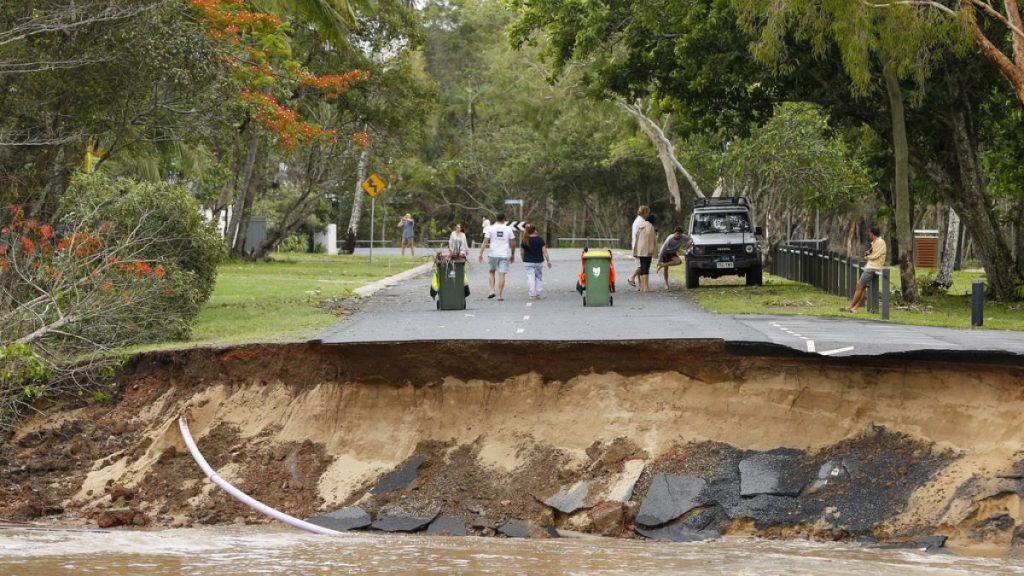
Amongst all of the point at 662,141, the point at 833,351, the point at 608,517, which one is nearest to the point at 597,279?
the point at 833,351

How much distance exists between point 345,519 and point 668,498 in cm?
319

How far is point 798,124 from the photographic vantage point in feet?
128

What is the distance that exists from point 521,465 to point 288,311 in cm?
867

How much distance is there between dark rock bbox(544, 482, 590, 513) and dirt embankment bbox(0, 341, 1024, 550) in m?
0.02

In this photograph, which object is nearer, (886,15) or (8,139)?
(8,139)

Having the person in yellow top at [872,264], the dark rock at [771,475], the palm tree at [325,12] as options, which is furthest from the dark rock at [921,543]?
the palm tree at [325,12]

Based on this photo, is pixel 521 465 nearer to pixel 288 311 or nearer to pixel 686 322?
pixel 686 322

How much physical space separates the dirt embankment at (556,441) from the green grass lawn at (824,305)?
700 centimetres

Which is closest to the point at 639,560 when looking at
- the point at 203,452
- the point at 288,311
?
the point at 203,452

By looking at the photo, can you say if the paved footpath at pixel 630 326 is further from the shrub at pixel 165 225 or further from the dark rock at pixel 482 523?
the dark rock at pixel 482 523

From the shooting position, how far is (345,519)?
13.4 meters

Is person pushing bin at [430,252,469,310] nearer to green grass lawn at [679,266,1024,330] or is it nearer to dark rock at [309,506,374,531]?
green grass lawn at [679,266,1024,330]

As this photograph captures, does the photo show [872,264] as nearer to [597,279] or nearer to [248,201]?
[597,279]

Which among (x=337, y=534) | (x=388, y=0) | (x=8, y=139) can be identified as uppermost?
(x=388, y=0)
